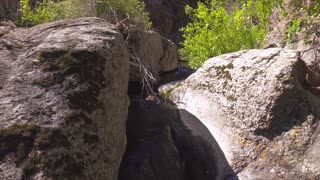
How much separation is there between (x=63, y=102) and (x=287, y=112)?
265cm

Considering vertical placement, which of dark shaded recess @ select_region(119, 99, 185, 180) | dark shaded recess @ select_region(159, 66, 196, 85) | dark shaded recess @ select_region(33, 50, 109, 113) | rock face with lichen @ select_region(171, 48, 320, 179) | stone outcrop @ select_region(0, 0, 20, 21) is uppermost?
stone outcrop @ select_region(0, 0, 20, 21)

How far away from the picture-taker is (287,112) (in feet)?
15.8

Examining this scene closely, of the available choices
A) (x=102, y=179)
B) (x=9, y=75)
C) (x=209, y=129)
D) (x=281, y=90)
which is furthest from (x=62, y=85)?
(x=281, y=90)

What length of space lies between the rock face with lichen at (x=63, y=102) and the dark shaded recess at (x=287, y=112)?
168 cm

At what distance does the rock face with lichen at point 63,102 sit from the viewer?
3.00 m

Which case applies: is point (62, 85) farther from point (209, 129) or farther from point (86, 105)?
point (209, 129)

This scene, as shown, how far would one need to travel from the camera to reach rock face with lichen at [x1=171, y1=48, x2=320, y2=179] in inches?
175

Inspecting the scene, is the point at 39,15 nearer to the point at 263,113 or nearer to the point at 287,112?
the point at 263,113

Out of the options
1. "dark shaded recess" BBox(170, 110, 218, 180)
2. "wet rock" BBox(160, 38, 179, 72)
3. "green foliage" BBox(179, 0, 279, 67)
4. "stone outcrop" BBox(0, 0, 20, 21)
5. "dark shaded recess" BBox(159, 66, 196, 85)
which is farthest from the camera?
"wet rock" BBox(160, 38, 179, 72)

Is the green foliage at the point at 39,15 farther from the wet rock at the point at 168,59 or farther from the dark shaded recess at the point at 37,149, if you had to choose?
the dark shaded recess at the point at 37,149

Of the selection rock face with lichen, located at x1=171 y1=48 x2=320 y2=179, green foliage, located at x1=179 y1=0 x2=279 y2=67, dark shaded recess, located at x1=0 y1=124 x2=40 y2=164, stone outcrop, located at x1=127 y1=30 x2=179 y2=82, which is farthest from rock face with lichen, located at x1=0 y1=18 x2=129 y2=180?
green foliage, located at x1=179 y1=0 x2=279 y2=67

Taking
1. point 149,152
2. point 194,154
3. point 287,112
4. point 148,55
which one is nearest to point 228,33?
point 148,55

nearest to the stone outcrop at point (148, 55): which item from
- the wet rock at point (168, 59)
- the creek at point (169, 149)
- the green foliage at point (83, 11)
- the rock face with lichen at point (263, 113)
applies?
the wet rock at point (168, 59)

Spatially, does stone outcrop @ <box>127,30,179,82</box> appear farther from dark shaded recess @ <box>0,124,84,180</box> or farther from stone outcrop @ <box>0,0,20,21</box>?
dark shaded recess @ <box>0,124,84,180</box>
